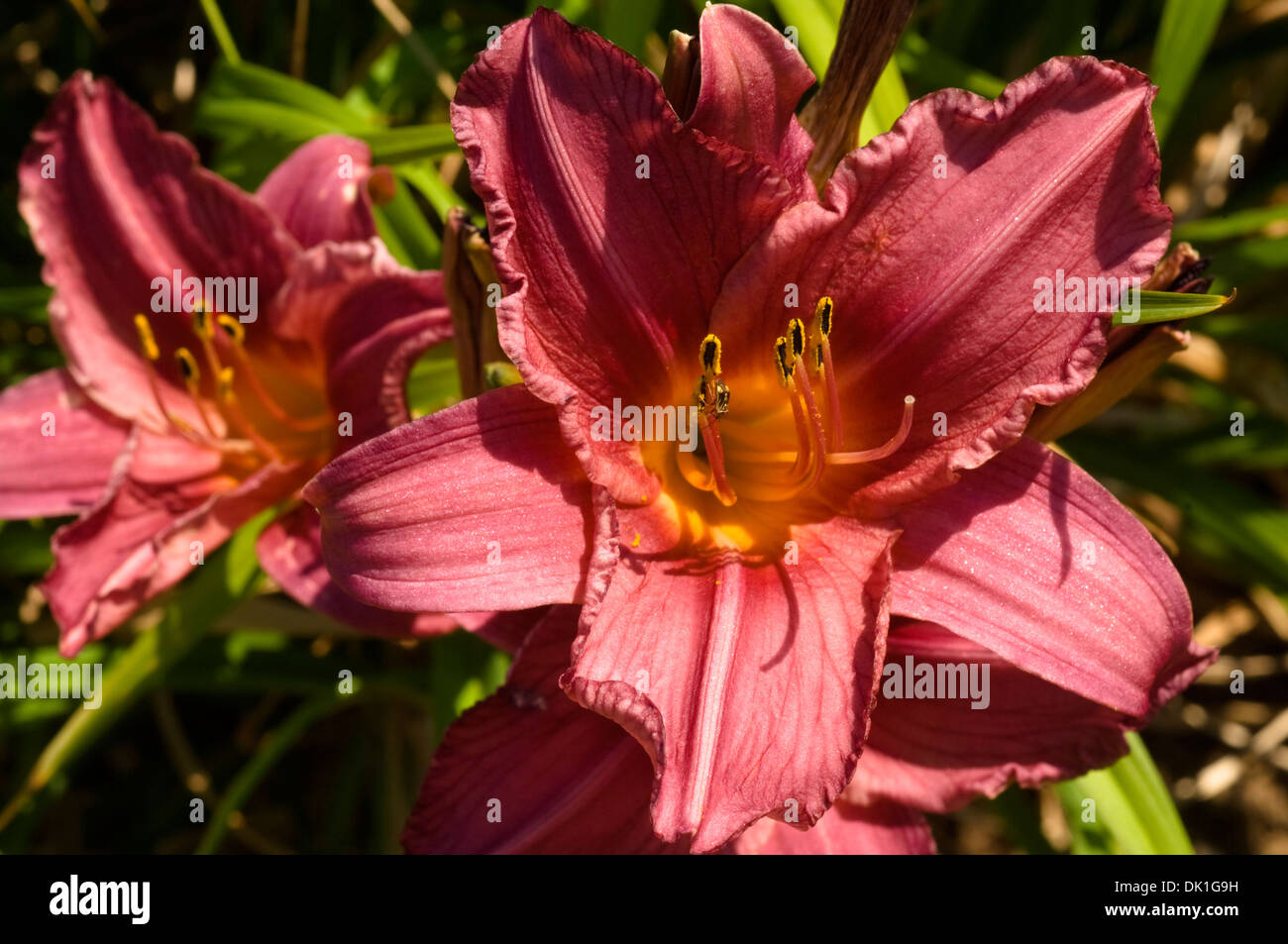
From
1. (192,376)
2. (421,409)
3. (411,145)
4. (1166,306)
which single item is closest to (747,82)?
(1166,306)

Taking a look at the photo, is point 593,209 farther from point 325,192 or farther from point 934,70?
point 934,70

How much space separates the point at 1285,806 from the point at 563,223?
8.19 ft

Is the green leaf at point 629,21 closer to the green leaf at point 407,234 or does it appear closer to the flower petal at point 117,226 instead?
the green leaf at point 407,234

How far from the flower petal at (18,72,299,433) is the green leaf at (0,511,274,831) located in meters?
0.26

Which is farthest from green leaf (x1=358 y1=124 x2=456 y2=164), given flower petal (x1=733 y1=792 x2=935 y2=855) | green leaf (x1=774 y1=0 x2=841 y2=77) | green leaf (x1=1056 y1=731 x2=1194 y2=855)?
green leaf (x1=1056 y1=731 x2=1194 y2=855)

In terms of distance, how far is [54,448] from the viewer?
5.54 feet

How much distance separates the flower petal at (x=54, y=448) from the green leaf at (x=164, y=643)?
223 mm

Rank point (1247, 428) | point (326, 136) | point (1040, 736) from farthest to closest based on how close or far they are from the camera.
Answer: point (1247, 428), point (326, 136), point (1040, 736)

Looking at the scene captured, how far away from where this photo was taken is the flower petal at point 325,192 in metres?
1.57

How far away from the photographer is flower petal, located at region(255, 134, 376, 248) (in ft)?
5.15

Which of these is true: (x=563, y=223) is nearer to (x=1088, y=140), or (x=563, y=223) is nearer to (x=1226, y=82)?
(x=1088, y=140)

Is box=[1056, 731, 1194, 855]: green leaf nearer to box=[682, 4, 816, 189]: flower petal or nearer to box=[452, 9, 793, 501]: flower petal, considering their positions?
box=[452, 9, 793, 501]: flower petal
